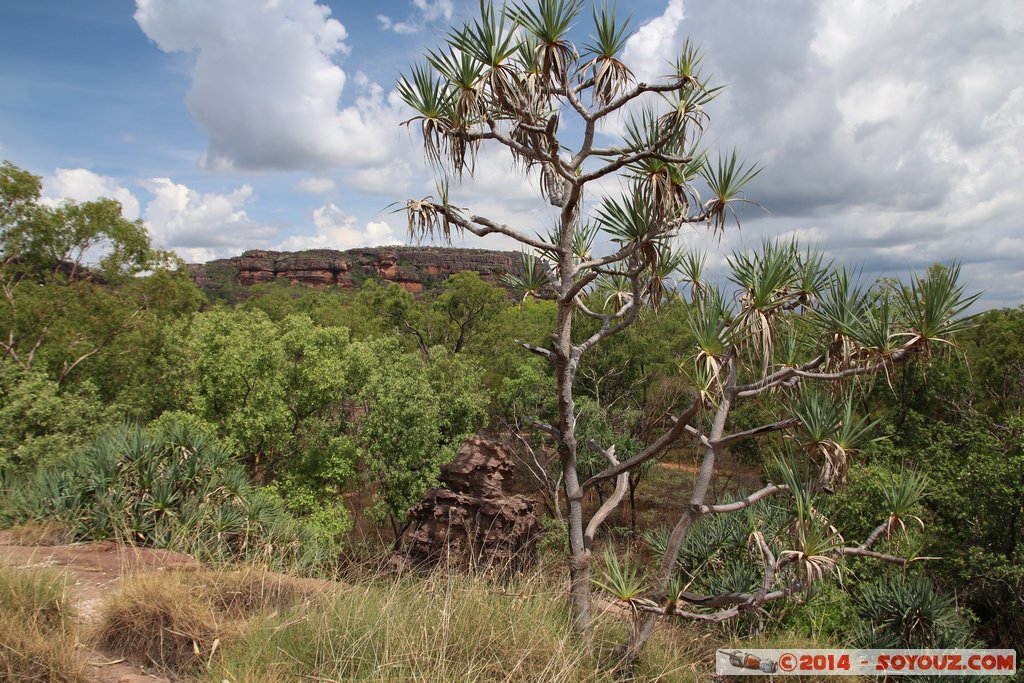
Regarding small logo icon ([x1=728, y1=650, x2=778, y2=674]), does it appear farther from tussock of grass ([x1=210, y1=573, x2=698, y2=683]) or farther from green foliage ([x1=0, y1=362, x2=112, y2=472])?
green foliage ([x1=0, y1=362, x2=112, y2=472])

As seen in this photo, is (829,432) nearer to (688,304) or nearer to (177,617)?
(688,304)

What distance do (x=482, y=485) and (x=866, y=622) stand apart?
5280 mm

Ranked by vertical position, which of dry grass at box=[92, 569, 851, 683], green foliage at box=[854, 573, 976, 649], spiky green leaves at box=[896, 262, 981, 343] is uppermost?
spiky green leaves at box=[896, 262, 981, 343]

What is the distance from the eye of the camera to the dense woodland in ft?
23.2

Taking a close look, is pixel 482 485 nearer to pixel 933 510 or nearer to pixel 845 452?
pixel 845 452

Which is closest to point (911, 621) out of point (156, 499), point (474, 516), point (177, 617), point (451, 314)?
point (474, 516)

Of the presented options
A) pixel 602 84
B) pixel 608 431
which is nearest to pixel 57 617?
pixel 602 84

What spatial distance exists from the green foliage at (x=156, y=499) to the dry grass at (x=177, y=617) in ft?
5.41

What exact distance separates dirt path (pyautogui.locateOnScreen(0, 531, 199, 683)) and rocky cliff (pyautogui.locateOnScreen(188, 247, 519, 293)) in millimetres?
77373

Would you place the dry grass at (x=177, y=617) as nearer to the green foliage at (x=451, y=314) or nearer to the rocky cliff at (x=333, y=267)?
the green foliage at (x=451, y=314)

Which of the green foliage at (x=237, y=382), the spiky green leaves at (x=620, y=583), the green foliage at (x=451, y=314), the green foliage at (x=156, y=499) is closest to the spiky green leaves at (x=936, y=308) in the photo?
the spiky green leaves at (x=620, y=583)

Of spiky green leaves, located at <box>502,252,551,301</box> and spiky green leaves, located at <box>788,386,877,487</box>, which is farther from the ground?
spiky green leaves, located at <box>502,252,551,301</box>

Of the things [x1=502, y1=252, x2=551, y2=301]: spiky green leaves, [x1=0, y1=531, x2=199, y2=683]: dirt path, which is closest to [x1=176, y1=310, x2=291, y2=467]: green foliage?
[x1=0, y1=531, x2=199, y2=683]: dirt path

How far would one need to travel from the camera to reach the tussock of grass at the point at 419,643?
355cm
